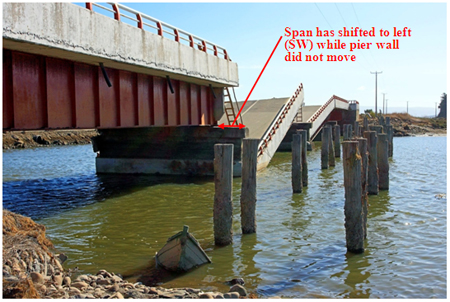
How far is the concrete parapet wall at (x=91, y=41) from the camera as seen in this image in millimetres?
9430

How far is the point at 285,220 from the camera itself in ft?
40.8

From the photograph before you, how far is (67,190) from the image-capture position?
18750 millimetres

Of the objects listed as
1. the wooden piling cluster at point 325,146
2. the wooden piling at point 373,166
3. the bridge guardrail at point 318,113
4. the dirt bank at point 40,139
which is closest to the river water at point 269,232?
the wooden piling at point 373,166

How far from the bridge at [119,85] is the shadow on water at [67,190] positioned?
1296mm

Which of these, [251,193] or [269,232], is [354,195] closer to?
[251,193]

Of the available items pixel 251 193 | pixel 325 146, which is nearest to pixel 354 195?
pixel 251 193

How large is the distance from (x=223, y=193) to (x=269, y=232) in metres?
2.12

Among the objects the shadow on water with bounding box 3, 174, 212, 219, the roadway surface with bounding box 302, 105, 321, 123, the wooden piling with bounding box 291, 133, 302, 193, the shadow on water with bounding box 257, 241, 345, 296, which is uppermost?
the roadway surface with bounding box 302, 105, 321, 123

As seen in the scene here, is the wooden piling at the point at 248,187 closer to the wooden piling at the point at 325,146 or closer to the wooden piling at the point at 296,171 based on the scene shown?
the wooden piling at the point at 296,171

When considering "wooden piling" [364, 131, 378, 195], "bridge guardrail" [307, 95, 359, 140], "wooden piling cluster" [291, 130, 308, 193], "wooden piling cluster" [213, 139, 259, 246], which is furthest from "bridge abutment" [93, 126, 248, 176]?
A: "bridge guardrail" [307, 95, 359, 140]

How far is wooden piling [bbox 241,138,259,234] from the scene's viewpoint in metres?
10.7

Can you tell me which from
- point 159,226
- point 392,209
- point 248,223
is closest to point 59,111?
point 159,226

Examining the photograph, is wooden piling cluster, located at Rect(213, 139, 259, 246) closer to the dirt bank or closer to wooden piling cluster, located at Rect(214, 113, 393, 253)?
wooden piling cluster, located at Rect(214, 113, 393, 253)

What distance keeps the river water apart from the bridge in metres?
1.99
